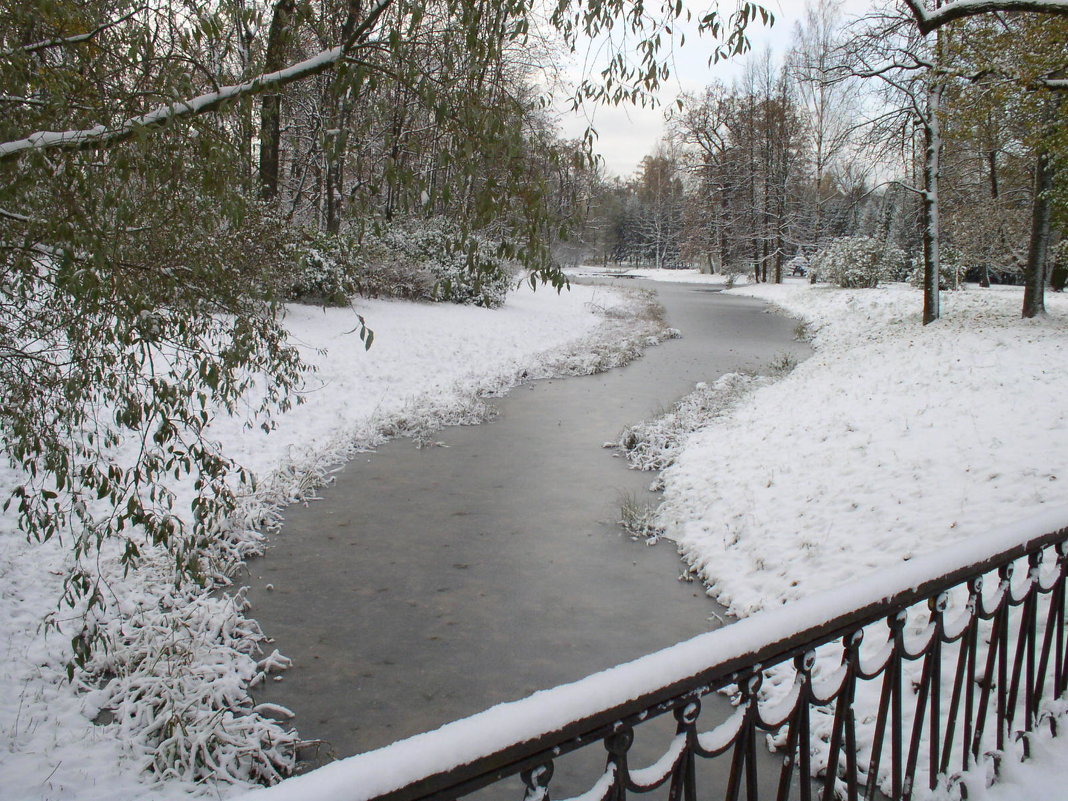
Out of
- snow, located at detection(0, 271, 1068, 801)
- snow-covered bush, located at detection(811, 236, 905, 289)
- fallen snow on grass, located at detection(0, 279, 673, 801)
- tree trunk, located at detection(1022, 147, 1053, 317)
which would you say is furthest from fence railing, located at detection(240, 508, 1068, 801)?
snow-covered bush, located at detection(811, 236, 905, 289)

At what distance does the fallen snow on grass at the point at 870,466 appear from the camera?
5992mm

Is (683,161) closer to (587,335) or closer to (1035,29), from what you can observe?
(587,335)

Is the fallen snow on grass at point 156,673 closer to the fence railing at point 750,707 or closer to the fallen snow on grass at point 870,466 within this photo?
the fence railing at point 750,707

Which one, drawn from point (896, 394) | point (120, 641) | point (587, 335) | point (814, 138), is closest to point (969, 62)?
point (896, 394)

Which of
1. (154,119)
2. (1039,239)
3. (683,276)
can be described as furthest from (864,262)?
(154,119)

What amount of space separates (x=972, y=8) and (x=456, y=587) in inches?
261

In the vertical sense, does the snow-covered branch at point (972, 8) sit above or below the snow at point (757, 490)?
above

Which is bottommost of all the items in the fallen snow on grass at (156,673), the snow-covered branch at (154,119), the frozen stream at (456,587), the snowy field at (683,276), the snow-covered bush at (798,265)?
the frozen stream at (456,587)

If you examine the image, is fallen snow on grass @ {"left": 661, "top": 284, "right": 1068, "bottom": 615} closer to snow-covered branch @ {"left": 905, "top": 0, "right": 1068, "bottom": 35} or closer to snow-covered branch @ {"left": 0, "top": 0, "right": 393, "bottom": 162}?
snow-covered branch @ {"left": 905, "top": 0, "right": 1068, "bottom": 35}

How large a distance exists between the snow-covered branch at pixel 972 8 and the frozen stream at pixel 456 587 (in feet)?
17.5

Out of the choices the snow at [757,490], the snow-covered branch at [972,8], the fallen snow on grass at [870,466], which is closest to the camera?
the snow at [757,490]

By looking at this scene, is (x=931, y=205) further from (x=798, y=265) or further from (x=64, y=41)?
(x=798, y=265)

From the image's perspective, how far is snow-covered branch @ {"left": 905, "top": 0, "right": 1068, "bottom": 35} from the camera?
5348 millimetres

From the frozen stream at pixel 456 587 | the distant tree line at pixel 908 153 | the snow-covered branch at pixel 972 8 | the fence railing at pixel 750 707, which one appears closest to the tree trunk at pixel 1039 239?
the distant tree line at pixel 908 153
